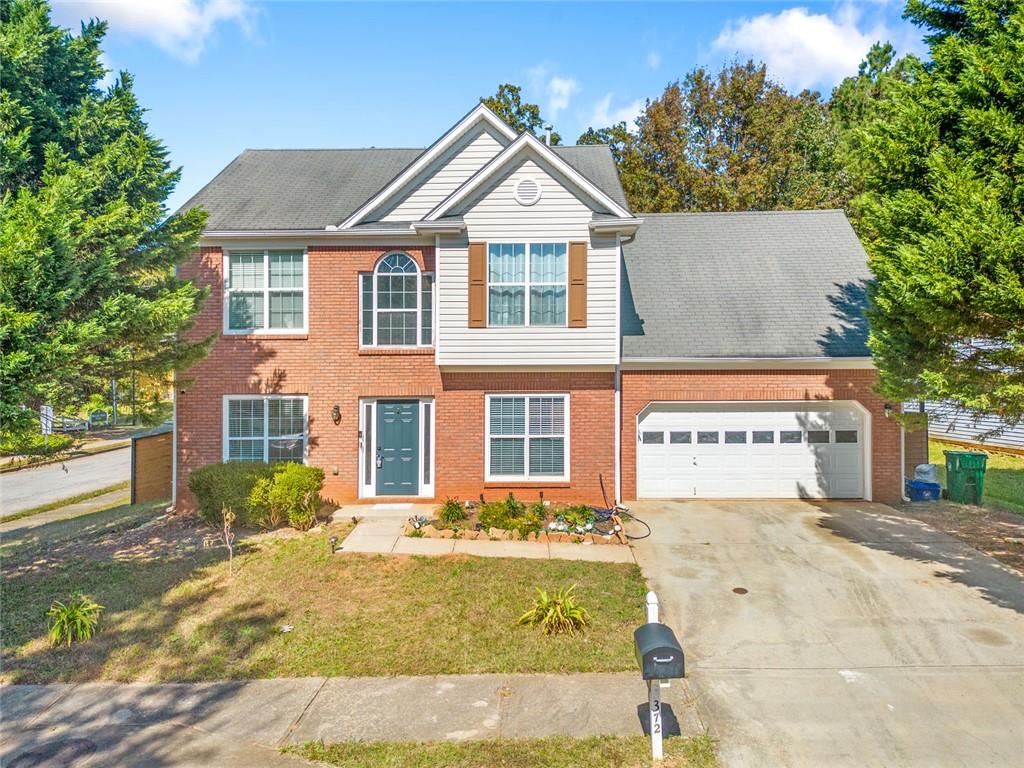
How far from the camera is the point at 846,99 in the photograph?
25953mm

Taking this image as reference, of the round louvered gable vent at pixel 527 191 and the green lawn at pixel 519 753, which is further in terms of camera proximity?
the round louvered gable vent at pixel 527 191

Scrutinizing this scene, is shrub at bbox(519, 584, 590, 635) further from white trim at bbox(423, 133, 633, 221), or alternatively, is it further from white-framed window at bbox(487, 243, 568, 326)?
white trim at bbox(423, 133, 633, 221)

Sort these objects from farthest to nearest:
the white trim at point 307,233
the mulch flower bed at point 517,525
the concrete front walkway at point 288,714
→ the white trim at point 307,233, the mulch flower bed at point 517,525, the concrete front walkway at point 288,714

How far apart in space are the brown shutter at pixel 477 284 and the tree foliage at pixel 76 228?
5199 mm

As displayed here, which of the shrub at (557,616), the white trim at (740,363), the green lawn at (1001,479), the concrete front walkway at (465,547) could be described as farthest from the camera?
the green lawn at (1001,479)

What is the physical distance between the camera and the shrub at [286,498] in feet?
37.2

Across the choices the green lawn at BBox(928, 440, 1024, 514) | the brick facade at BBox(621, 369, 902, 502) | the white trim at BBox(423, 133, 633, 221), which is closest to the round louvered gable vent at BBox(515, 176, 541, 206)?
the white trim at BBox(423, 133, 633, 221)

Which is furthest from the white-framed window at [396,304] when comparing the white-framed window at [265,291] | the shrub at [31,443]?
the shrub at [31,443]

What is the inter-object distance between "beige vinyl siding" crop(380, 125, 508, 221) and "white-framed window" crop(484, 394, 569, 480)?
4.57 m

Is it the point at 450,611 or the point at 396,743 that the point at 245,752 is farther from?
the point at 450,611

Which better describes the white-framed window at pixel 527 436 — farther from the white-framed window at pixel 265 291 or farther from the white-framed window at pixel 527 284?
the white-framed window at pixel 265 291

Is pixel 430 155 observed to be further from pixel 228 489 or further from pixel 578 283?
pixel 228 489

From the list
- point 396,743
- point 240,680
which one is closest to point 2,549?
point 240,680

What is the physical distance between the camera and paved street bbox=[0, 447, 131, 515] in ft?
57.2
